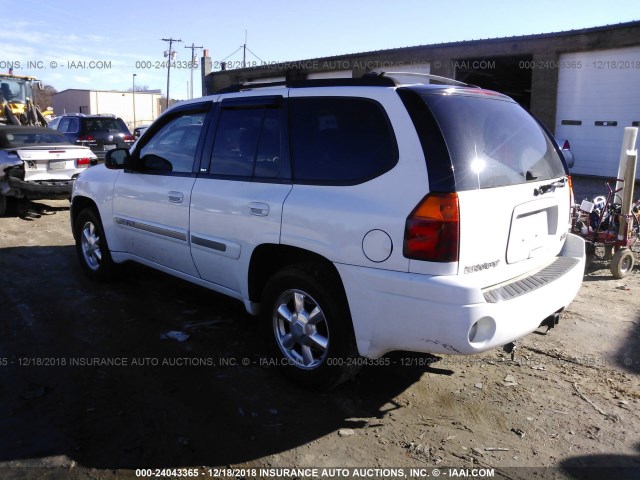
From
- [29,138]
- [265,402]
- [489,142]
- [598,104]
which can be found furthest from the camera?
[598,104]

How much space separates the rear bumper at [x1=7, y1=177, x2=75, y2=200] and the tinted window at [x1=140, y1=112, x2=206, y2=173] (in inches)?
215

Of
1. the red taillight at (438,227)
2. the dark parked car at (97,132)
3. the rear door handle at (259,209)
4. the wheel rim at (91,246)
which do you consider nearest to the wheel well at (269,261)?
the rear door handle at (259,209)

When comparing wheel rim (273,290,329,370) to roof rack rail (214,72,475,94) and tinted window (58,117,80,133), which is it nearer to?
roof rack rail (214,72,475,94)

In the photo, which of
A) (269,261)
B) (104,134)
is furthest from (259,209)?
(104,134)

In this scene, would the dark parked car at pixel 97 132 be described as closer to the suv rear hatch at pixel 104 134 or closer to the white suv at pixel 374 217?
the suv rear hatch at pixel 104 134

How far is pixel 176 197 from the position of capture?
4.46m

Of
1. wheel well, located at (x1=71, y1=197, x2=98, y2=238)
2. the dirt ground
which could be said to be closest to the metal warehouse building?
the dirt ground

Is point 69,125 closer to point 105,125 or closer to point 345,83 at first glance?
point 105,125

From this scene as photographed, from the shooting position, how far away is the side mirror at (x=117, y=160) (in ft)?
16.6

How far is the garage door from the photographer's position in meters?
14.6

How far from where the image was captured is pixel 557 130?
1678 centimetres

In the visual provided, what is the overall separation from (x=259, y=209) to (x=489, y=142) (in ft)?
5.03

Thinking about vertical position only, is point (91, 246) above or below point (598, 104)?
below

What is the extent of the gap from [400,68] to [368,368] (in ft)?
60.2
